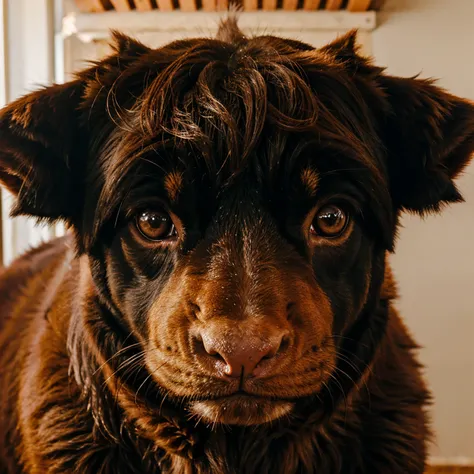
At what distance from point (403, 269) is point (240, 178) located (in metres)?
1.61

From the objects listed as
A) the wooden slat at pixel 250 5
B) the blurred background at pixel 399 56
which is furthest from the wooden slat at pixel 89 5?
the wooden slat at pixel 250 5

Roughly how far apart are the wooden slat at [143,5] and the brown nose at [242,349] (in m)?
1.49

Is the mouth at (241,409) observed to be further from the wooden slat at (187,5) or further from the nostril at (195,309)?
the wooden slat at (187,5)

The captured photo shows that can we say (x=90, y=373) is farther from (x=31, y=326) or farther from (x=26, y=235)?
(x=26, y=235)

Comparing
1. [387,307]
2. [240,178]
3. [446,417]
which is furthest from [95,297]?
[446,417]

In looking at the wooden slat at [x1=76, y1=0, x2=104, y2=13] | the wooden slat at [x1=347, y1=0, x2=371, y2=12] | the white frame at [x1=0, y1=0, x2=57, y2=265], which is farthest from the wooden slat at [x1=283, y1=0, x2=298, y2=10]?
the white frame at [x1=0, y1=0, x2=57, y2=265]

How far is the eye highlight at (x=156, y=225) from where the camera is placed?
109 cm

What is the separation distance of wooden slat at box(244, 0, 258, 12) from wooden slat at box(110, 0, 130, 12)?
365 mm

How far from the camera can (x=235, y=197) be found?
1044 millimetres

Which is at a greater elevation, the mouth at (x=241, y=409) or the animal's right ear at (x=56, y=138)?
the animal's right ear at (x=56, y=138)

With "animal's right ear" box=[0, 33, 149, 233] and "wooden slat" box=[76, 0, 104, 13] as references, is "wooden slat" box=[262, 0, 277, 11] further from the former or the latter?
"animal's right ear" box=[0, 33, 149, 233]

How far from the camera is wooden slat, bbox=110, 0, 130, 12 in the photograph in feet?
6.98

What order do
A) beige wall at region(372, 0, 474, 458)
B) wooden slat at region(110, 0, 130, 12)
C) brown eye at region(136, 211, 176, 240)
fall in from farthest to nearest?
beige wall at region(372, 0, 474, 458), wooden slat at region(110, 0, 130, 12), brown eye at region(136, 211, 176, 240)

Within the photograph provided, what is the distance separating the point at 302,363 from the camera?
992 millimetres
